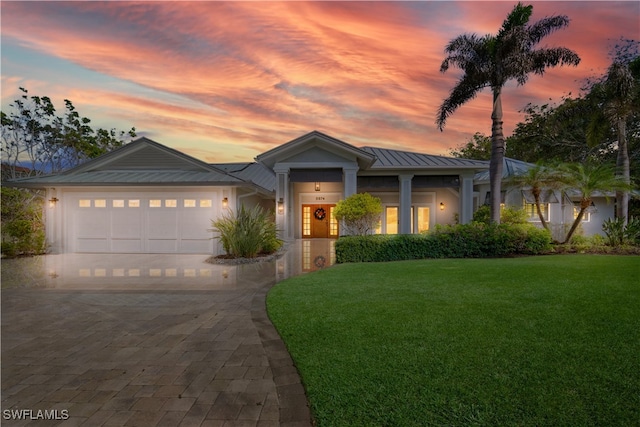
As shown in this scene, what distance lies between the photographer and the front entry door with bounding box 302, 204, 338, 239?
20.7 metres

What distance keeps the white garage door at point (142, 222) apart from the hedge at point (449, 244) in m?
6.17

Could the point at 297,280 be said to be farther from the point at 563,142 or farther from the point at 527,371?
the point at 563,142

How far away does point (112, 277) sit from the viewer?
8.93m

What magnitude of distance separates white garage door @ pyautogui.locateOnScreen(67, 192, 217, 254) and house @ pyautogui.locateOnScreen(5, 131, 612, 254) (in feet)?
0.13

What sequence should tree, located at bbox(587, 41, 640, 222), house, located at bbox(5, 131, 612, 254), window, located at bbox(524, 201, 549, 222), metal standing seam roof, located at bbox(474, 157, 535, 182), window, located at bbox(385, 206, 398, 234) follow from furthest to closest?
window, located at bbox(385, 206, 398, 234) → metal standing seam roof, located at bbox(474, 157, 535, 182) → window, located at bbox(524, 201, 549, 222) → tree, located at bbox(587, 41, 640, 222) → house, located at bbox(5, 131, 612, 254)

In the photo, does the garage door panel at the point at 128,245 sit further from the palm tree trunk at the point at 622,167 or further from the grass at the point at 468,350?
the palm tree trunk at the point at 622,167

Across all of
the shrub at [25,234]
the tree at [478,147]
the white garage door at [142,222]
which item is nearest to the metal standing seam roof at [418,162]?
the white garage door at [142,222]

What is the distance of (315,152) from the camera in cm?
1717

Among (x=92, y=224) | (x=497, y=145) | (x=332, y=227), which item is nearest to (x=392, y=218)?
(x=332, y=227)

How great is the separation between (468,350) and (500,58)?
1431 centimetres

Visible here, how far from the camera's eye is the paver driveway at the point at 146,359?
290 cm

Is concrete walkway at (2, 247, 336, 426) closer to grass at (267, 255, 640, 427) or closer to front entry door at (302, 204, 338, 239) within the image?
grass at (267, 255, 640, 427)

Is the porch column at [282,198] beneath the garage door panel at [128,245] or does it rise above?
above

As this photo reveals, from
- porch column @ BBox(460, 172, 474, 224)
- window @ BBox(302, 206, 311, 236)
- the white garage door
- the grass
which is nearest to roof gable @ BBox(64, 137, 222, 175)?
the white garage door
